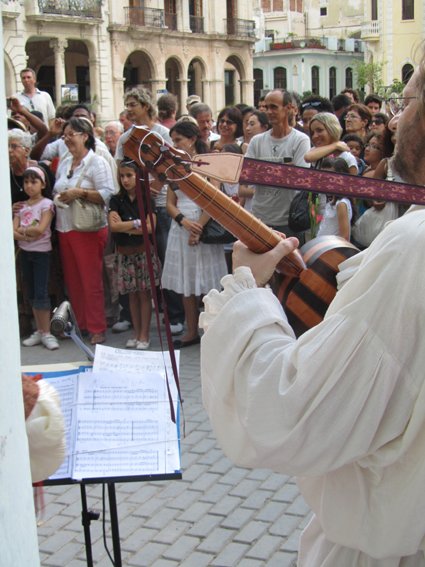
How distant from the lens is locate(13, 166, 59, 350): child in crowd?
707 centimetres

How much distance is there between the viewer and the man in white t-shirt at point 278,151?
654 cm

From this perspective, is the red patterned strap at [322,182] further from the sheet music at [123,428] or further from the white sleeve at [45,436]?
the sheet music at [123,428]

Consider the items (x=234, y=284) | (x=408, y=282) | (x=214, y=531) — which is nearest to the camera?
(x=408, y=282)

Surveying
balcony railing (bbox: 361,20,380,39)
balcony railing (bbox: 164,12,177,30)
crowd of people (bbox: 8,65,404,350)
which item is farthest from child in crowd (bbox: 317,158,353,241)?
balcony railing (bbox: 361,20,380,39)

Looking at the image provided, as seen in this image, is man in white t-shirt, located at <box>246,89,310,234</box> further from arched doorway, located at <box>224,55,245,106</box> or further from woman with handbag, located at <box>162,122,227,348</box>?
arched doorway, located at <box>224,55,245,106</box>

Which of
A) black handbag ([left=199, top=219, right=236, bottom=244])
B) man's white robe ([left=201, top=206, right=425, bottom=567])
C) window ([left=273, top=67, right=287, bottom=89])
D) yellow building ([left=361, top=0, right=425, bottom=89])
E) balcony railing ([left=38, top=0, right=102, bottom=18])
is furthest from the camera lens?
window ([left=273, top=67, right=287, bottom=89])

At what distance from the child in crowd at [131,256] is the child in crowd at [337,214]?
5.20 ft

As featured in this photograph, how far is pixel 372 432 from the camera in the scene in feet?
4.94

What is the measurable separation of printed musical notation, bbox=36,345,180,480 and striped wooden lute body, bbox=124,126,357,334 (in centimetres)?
45

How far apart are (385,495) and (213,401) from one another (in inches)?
15.6

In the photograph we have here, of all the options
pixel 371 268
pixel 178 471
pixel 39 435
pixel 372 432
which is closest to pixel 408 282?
pixel 371 268

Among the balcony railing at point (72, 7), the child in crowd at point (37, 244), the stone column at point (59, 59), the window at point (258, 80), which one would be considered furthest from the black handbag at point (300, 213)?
Answer: the window at point (258, 80)

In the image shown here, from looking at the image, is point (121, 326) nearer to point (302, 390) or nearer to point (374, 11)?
point (302, 390)

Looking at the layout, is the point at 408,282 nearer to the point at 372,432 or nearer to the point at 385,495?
the point at 372,432
